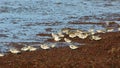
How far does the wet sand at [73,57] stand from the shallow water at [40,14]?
9.91 feet

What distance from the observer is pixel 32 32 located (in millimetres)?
20531

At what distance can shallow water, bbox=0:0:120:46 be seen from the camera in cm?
2042

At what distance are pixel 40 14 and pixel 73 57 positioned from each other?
1453cm

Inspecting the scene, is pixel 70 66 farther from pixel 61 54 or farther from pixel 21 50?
pixel 21 50

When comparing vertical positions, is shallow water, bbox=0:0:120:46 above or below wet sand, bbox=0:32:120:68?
below

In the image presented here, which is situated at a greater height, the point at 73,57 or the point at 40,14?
the point at 73,57

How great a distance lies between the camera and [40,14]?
27969 mm

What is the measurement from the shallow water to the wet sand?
3020mm

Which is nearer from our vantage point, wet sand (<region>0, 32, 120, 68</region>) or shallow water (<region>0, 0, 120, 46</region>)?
wet sand (<region>0, 32, 120, 68</region>)

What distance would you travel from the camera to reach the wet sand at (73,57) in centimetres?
Answer: 1220

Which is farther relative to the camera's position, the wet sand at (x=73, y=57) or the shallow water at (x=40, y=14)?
the shallow water at (x=40, y=14)

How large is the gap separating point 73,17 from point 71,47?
11145mm

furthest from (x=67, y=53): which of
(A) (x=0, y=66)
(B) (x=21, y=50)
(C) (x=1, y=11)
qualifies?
(C) (x=1, y=11)

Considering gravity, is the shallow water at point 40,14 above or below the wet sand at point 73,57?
below
